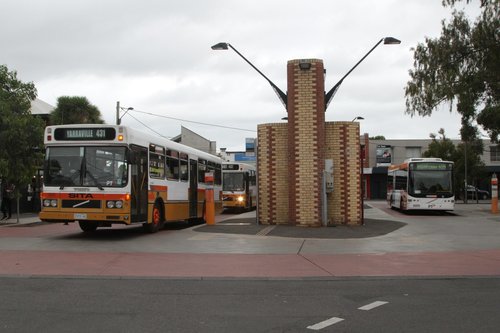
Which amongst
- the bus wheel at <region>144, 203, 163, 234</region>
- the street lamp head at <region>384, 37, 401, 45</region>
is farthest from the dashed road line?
the street lamp head at <region>384, 37, 401, 45</region>

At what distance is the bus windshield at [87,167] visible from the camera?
47.2 ft

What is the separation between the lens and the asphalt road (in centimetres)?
620

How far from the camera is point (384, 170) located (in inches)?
2477

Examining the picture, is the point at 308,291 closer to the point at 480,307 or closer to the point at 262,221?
the point at 480,307

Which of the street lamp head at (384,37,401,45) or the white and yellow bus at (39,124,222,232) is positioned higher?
the street lamp head at (384,37,401,45)

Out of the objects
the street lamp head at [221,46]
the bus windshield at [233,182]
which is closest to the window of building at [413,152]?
the bus windshield at [233,182]

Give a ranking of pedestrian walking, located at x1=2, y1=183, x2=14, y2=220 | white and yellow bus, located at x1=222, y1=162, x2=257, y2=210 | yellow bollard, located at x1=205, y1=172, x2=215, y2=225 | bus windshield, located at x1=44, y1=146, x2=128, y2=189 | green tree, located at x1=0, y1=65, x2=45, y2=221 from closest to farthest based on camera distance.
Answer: bus windshield, located at x1=44, y1=146, x2=128, y2=189 < green tree, located at x1=0, y1=65, x2=45, y2=221 < yellow bollard, located at x1=205, y1=172, x2=215, y2=225 < pedestrian walking, located at x1=2, y1=183, x2=14, y2=220 < white and yellow bus, located at x1=222, y1=162, x2=257, y2=210

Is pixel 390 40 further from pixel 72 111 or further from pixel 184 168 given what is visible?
pixel 72 111

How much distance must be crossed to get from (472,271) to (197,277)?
521 centimetres

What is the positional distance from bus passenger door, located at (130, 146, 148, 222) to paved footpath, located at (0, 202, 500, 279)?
76 cm

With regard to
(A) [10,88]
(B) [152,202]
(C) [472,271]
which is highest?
(A) [10,88]

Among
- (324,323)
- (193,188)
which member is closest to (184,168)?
(193,188)

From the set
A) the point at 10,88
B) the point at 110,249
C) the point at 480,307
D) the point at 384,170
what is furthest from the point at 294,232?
the point at 384,170

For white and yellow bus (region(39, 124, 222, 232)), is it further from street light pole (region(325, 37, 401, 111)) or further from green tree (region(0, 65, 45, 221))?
street light pole (region(325, 37, 401, 111))
